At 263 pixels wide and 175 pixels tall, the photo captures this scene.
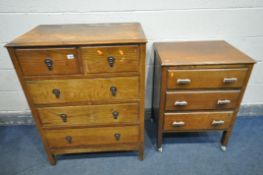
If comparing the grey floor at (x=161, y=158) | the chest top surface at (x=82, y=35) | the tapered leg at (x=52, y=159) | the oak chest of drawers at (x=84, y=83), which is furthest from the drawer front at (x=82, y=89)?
the grey floor at (x=161, y=158)

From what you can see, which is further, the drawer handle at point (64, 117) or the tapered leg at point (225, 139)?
the tapered leg at point (225, 139)

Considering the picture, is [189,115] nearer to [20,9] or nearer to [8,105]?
[20,9]

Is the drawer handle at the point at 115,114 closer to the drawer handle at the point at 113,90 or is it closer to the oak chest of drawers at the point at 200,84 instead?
the drawer handle at the point at 113,90

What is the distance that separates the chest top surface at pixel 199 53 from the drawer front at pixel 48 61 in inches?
22.7

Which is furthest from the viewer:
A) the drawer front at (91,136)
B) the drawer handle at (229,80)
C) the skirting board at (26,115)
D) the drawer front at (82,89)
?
the skirting board at (26,115)

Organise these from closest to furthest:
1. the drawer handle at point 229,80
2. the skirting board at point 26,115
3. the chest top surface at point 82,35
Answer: the chest top surface at point 82,35 → the drawer handle at point 229,80 → the skirting board at point 26,115

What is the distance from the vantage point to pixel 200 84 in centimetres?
135

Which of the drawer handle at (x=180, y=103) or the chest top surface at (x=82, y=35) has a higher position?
the chest top surface at (x=82, y=35)

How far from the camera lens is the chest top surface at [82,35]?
3.55 feet

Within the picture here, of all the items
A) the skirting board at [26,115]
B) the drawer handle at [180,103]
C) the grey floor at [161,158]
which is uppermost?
the drawer handle at [180,103]

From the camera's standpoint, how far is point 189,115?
1.50 metres

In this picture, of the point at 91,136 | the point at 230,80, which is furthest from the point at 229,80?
the point at 91,136

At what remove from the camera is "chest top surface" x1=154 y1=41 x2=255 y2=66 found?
128 cm

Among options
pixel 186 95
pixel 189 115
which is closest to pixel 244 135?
pixel 189 115
